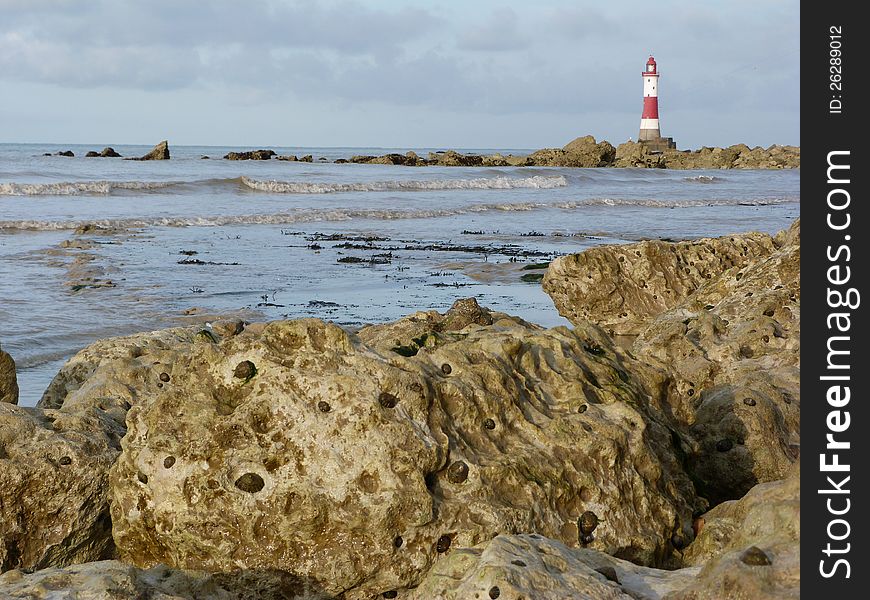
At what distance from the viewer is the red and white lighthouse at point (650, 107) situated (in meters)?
82.0

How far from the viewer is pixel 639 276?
11172 millimetres

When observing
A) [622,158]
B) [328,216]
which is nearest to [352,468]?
[328,216]

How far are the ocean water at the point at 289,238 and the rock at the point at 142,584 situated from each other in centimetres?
521

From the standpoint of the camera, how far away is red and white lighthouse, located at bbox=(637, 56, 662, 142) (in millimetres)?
82000

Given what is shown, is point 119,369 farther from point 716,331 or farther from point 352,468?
point 716,331

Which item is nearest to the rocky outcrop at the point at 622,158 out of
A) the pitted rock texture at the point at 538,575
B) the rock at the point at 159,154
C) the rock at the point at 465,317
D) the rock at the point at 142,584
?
the rock at the point at 159,154

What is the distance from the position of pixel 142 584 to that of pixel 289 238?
2013cm

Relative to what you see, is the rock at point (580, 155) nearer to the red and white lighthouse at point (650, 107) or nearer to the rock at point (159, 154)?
the red and white lighthouse at point (650, 107)

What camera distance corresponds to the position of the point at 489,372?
430 cm

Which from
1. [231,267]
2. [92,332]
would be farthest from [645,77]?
[92,332]

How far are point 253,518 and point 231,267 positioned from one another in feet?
46.9

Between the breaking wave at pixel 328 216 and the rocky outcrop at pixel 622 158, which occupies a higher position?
the rocky outcrop at pixel 622 158

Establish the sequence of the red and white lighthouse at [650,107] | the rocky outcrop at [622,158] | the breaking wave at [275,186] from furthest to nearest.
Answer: the red and white lighthouse at [650,107] → the rocky outcrop at [622,158] → the breaking wave at [275,186]
